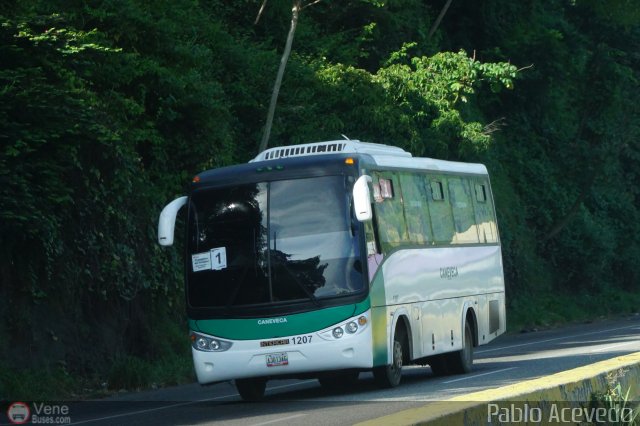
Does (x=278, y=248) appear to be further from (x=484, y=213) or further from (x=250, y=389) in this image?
(x=484, y=213)

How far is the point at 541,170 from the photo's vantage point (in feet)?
149

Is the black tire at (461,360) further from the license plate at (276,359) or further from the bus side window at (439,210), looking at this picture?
the license plate at (276,359)

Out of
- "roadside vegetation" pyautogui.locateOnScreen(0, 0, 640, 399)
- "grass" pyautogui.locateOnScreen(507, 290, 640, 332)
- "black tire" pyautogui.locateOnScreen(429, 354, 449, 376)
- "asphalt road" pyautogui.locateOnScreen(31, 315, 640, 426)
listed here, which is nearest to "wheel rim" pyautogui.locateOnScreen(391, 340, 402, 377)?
"asphalt road" pyautogui.locateOnScreen(31, 315, 640, 426)

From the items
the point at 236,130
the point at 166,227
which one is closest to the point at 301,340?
the point at 166,227

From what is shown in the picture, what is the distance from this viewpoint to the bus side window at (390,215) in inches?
666

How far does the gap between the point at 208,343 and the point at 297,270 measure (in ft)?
4.97

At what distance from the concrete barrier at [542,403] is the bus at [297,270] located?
18.1ft

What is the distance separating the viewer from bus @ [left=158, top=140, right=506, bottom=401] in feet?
51.9

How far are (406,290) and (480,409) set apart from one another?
32.3 ft

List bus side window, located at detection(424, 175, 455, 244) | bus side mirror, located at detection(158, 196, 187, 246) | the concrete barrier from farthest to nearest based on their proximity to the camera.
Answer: bus side window, located at detection(424, 175, 455, 244), bus side mirror, located at detection(158, 196, 187, 246), the concrete barrier

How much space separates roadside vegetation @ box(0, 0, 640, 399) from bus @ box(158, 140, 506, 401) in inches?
119

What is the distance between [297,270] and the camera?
16.0 metres

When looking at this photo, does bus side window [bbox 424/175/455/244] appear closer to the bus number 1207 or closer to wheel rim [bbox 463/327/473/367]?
wheel rim [bbox 463/327/473/367]

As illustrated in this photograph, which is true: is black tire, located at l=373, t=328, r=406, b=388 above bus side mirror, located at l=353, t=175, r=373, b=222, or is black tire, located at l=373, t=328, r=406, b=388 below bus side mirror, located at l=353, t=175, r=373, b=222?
below
